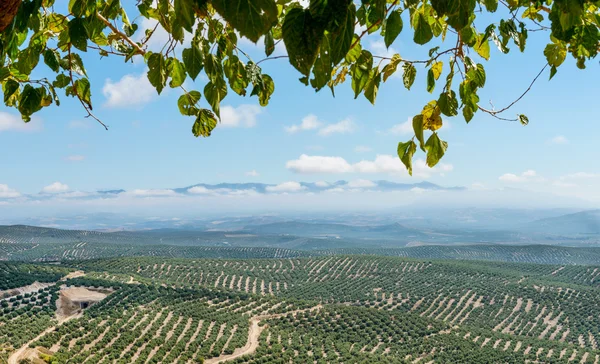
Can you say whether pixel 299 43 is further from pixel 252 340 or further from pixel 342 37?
pixel 252 340

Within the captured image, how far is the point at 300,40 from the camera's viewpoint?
0.96 m

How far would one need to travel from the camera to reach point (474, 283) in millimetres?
69375

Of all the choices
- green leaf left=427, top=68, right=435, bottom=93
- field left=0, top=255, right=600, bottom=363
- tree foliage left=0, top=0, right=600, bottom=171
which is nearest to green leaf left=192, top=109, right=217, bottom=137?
tree foliage left=0, top=0, right=600, bottom=171

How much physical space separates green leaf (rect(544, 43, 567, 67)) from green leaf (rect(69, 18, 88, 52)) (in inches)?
79.6

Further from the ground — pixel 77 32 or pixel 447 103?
pixel 77 32

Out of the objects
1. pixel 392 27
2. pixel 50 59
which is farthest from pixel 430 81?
pixel 50 59

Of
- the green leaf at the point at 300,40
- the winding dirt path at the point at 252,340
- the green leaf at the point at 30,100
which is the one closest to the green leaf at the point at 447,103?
the green leaf at the point at 300,40

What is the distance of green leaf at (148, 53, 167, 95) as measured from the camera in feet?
5.52

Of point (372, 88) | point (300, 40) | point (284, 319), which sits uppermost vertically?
point (372, 88)

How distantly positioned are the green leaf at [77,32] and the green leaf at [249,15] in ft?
3.59

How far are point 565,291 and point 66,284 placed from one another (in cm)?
6825

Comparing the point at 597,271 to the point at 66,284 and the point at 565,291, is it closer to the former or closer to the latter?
the point at 565,291

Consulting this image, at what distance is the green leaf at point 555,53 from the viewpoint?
75.4 inches

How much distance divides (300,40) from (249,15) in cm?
13
